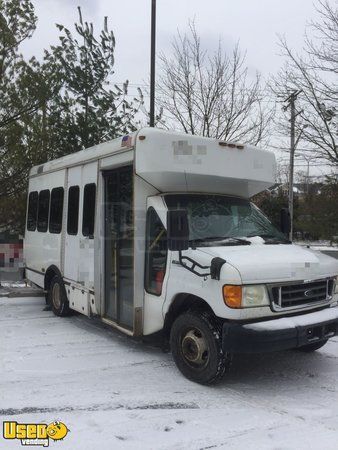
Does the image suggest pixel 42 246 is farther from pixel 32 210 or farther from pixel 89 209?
pixel 89 209

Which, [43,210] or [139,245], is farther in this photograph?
[43,210]

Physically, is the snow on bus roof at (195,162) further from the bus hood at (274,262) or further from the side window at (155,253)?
the bus hood at (274,262)

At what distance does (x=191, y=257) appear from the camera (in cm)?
486

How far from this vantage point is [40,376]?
5.05m

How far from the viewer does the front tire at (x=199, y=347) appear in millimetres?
4621

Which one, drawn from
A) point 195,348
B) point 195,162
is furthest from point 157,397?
point 195,162

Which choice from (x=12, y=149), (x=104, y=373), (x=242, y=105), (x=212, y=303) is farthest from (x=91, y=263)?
(x=242, y=105)

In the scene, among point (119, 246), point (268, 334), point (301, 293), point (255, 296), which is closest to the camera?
point (268, 334)

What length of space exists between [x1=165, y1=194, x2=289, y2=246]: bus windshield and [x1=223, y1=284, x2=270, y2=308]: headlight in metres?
0.84

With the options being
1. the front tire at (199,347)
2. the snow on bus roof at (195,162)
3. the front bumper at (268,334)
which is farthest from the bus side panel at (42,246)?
the front bumper at (268,334)

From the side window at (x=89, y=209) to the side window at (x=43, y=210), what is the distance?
1.79m

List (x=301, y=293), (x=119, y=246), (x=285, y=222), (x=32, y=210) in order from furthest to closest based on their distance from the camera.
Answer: (x=32, y=210) → (x=285, y=222) → (x=119, y=246) → (x=301, y=293)

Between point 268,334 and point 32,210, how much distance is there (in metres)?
6.23

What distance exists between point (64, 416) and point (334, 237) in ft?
66.7
